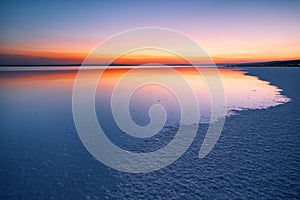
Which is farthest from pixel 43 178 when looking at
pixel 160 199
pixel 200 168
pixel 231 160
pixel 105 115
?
pixel 105 115

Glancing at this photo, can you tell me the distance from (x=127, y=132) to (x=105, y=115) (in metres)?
3.31

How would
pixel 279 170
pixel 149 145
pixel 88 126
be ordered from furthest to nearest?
1. pixel 88 126
2. pixel 149 145
3. pixel 279 170

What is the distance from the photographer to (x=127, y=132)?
32.4ft

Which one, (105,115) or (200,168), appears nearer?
(200,168)

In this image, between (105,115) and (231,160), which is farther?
(105,115)

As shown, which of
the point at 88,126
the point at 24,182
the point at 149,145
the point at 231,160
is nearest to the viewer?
the point at 24,182

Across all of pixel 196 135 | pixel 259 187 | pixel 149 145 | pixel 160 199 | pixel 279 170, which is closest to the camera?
pixel 160 199

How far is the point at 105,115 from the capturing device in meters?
12.7

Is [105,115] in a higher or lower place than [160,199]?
higher

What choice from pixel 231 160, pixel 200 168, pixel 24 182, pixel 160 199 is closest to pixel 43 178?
pixel 24 182

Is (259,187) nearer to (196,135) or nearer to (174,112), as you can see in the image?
(196,135)

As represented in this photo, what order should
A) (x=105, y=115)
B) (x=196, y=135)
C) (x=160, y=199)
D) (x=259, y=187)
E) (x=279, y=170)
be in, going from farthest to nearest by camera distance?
(x=105, y=115) → (x=196, y=135) → (x=279, y=170) → (x=259, y=187) → (x=160, y=199)

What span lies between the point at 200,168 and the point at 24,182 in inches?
199

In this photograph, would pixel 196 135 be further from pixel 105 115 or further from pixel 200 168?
pixel 105 115
